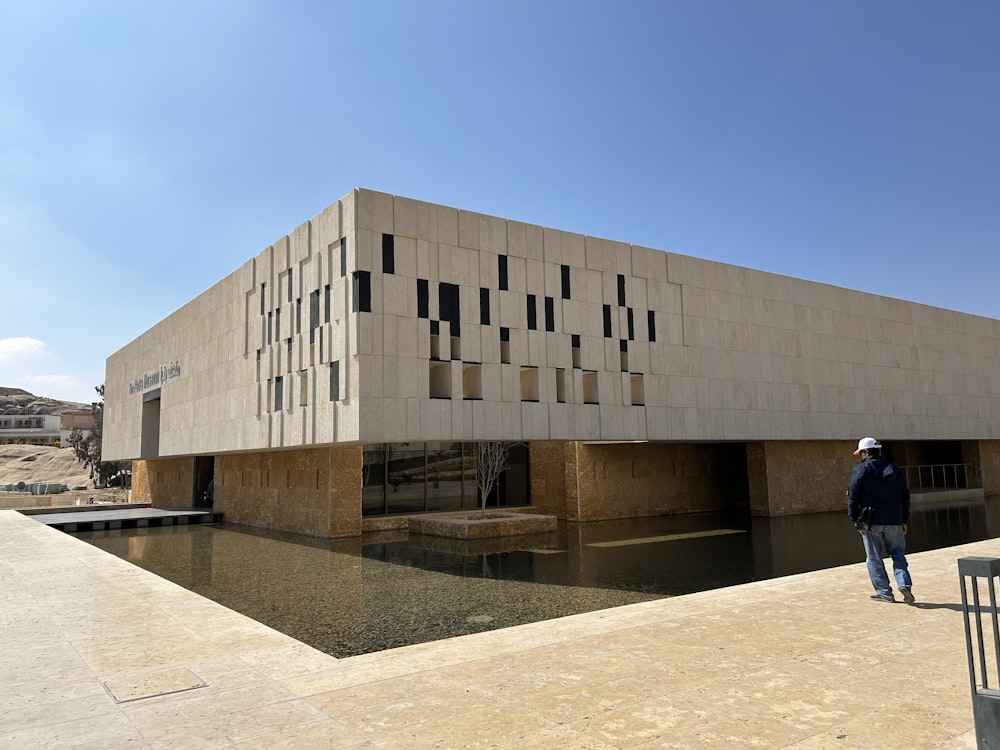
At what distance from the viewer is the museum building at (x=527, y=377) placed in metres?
15.7

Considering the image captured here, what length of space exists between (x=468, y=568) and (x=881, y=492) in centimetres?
792

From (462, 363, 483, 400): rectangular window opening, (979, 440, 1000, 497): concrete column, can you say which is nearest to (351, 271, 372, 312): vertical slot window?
(462, 363, 483, 400): rectangular window opening

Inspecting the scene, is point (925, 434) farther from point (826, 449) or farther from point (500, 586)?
point (500, 586)

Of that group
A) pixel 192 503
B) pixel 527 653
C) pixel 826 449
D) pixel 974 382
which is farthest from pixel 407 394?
pixel 974 382

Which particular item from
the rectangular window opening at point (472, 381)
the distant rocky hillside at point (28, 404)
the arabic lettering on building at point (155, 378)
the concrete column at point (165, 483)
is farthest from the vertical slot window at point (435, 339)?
the distant rocky hillside at point (28, 404)

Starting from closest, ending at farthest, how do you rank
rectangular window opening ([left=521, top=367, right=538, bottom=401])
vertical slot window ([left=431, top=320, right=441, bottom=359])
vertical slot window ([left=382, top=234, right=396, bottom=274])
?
vertical slot window ([left=382, top=234, right=396, bottom=274]) < vertical slot window ([left=431, top=320, right=441, bottom=359]) < rectangular window opening ([left=521, top=367, right=538, bottom=401])

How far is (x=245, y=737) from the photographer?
13.5 ft

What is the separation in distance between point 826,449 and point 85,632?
2512cm

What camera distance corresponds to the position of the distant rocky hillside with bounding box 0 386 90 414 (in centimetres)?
14525

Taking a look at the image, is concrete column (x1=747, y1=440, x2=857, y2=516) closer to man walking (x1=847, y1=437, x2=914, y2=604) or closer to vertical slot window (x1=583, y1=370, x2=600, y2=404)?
vertical slot window (x1=583, y1=370, x2=600, y2=404)

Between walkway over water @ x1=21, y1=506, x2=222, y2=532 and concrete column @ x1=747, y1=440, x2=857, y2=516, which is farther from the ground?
concrete column @ x1=747, y1=440, x2=857, y2=516

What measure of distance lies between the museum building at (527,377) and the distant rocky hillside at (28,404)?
139 meters

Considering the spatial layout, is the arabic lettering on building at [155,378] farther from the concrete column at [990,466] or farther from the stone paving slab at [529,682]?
the concrete column at [990,466]

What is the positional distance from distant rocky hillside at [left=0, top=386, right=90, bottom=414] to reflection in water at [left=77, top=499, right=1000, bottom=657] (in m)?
151
